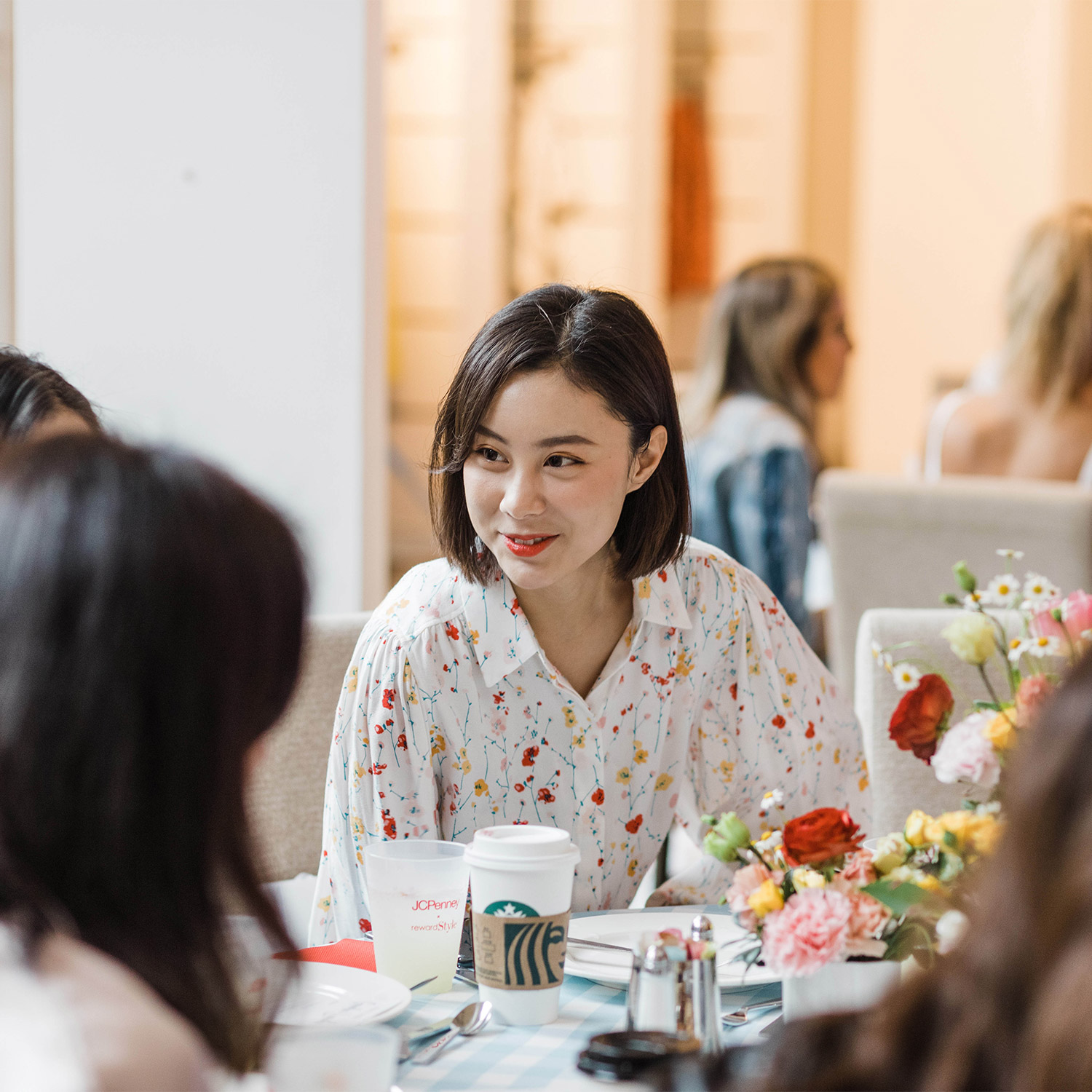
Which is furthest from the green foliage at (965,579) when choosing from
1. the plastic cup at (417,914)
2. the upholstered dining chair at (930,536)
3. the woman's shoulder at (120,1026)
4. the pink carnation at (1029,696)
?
the upholstered dining chair at (930,536)

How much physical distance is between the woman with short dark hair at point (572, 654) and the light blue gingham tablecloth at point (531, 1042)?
31cm

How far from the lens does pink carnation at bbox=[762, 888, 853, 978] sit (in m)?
0.87

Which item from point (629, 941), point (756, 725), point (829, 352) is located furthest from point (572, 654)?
point (829, 352)

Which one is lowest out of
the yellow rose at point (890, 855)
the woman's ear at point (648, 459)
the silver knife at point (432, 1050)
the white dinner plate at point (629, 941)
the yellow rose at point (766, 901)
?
the silver knife at point (432, 1050)

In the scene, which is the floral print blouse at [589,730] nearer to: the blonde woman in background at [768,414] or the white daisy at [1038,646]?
the white daisy at [1038,646]

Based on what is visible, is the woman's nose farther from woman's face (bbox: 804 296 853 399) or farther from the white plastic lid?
woman's face (bbox: 804 296 853 399)

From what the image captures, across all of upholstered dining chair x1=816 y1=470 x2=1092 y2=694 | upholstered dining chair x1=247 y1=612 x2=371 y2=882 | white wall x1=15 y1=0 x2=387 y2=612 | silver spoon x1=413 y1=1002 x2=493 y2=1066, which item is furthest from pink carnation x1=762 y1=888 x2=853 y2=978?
upholstered dining chair x1=816 y1=470 x2=1092 y2=694

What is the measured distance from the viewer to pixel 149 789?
659 millimetres

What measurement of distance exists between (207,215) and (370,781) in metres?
1.34

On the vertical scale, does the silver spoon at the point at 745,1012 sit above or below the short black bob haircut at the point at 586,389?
below

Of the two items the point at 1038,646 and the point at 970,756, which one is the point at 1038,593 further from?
the point at 970,756

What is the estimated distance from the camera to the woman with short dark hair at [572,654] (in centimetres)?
138

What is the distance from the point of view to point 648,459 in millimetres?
1503

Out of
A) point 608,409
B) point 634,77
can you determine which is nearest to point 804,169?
point 634,77
